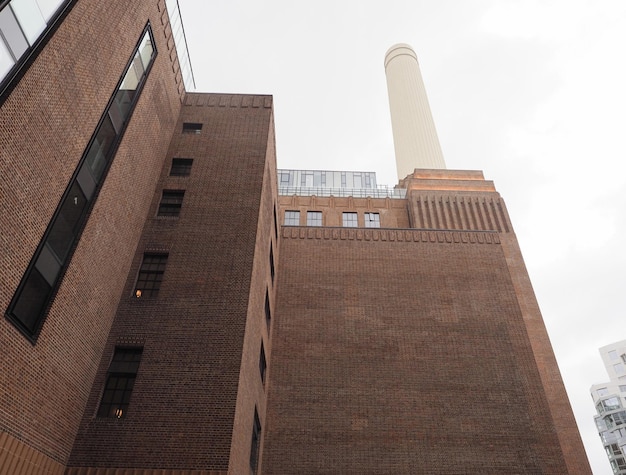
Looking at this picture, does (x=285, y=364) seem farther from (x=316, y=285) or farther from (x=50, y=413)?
(x=50, y=413)

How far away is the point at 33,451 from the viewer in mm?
12906

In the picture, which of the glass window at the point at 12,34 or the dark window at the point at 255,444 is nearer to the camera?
the glass window at the point at 12,34

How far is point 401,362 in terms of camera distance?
88.7 ft

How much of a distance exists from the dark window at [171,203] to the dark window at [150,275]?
2.92 meters

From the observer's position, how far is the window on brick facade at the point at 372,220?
42844 millimetres

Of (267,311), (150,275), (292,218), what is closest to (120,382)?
(150,275)

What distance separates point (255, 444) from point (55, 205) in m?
15.0

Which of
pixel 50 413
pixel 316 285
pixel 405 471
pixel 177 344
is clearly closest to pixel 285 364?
pixel 316 285

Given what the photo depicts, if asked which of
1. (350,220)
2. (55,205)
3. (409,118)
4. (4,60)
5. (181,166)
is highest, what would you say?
(409,118)

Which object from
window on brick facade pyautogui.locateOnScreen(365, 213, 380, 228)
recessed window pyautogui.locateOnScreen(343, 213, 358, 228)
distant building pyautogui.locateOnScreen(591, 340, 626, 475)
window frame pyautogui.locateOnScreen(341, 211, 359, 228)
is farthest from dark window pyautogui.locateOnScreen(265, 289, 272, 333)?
distant building pyautogui.locateOnScreen(591, 340, 626, 475)

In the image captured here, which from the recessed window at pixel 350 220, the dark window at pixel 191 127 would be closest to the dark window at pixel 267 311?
the dark window at pixel 191 127

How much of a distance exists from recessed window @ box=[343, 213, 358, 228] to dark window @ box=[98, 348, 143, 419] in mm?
28104

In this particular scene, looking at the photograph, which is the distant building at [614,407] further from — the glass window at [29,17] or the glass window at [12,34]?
the glass window at [12,34]

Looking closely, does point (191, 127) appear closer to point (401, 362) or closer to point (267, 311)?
point (267, 311)
